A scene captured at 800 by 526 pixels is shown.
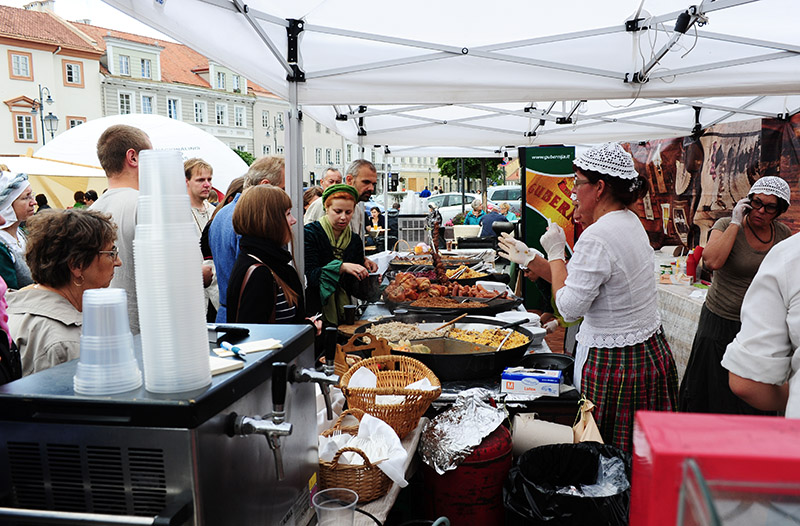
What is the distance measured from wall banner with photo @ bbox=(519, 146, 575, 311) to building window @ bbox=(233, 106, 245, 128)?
46686mm

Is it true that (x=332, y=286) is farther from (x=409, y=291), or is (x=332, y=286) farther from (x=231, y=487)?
(x=231, y=487)

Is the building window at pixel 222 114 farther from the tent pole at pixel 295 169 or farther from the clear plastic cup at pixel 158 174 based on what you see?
the clear plastic cup at pixel 158 174

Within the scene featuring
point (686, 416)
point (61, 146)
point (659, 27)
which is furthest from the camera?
point (61, 146)

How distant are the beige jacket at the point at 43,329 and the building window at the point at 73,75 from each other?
40286 millimetres

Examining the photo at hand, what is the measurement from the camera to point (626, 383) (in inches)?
106

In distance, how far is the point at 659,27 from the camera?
389cm

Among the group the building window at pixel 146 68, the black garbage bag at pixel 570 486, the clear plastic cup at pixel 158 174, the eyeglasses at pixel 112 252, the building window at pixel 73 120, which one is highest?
the building window at pixel 146 68

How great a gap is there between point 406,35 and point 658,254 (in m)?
5.22

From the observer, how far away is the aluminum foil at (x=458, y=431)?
216 centimetres

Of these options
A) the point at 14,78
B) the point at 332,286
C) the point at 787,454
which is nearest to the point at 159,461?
the point at 787,454

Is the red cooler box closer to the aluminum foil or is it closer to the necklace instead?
the aluminum foil

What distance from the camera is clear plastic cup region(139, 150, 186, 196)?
0.96m

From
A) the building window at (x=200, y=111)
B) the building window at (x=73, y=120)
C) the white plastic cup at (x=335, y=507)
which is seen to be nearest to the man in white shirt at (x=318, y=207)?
the white plastic cup at (x=335, y=507)

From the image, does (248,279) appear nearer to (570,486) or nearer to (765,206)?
(570,486)
